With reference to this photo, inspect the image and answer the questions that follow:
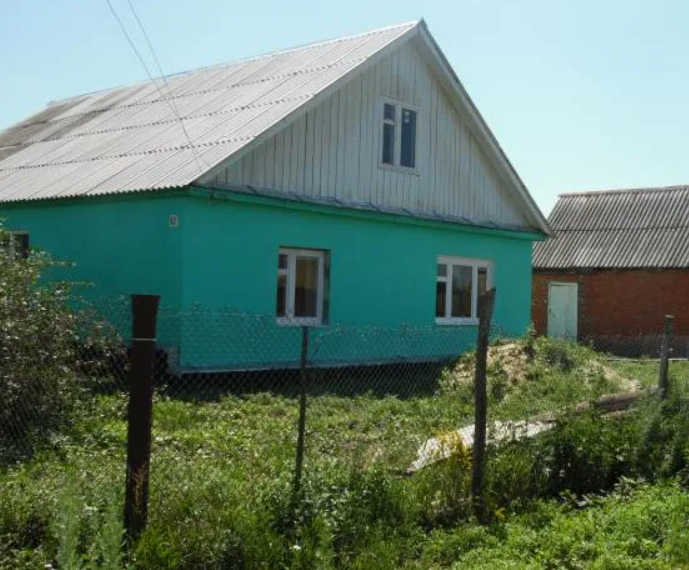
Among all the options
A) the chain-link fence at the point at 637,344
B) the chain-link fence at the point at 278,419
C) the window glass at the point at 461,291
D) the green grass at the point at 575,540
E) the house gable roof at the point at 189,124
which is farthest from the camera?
the chain-link fence at the point at 637,344

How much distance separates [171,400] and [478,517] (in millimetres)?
5394

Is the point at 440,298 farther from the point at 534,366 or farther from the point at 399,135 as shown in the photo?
the point at 534,366

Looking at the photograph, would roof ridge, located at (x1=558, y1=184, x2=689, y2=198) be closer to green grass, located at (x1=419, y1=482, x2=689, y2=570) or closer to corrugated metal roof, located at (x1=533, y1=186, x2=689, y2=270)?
corrugated metal roof, located at (x1=533, y1=186, x2=689, y2=270)

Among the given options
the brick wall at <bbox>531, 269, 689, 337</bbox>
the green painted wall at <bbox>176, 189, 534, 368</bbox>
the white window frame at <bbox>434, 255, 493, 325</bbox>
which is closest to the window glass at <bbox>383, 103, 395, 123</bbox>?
the green painted wall at <bbox>176, 189, 534, 368</bbox>

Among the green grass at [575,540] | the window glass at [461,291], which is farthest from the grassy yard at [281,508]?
the window glass at [461,291]

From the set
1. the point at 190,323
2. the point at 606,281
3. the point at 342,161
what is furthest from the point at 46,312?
the point at 606,281

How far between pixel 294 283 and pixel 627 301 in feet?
46.7

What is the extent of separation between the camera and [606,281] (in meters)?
26.4

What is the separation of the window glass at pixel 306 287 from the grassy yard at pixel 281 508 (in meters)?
5.65

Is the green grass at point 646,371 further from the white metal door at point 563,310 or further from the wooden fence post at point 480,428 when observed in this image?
the white metal door at point 563,310

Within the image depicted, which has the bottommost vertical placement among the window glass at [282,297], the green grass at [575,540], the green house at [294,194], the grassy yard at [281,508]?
the green grass at [575,540]

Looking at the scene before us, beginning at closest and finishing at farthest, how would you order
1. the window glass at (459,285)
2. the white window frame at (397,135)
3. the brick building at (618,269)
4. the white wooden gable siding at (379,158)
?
the white wooden gable siding at (379,158) → the white window frame at (397,135) → the window glass at (459,285) → the brick building at (618,269)

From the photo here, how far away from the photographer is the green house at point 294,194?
43.7 feet

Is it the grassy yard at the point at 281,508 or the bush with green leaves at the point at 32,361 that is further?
the bush with green leaves at the point at 32,361
